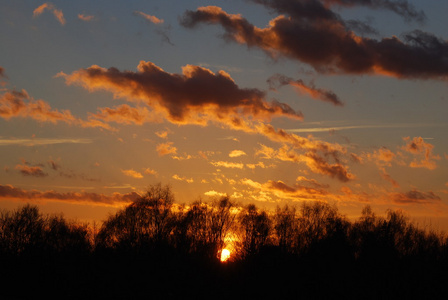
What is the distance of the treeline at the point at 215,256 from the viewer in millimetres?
79938

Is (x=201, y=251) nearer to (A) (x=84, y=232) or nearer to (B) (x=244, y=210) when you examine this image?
(B) (x=244, y=210)

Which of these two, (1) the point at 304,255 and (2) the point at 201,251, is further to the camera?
(2) the point at 201,251

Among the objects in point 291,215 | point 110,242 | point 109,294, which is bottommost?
point 109,294

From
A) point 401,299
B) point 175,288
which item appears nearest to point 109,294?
point 175,288

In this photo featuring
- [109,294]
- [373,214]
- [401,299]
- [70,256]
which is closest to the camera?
[401,299]

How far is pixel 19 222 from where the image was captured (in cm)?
10356

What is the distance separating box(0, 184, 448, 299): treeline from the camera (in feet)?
262

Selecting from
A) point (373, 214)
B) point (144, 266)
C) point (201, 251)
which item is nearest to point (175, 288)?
point (144, 266)

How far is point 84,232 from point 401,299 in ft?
213

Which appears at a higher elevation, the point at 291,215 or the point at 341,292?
the point at 291,215

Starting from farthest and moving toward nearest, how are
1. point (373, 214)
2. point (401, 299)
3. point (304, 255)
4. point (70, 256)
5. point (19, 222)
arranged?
1. point (373, 214)
2. point (19, 222)
3. point (70, 256)
4. point (304, 255)
5. point (401, 299)

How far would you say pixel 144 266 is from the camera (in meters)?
92.9

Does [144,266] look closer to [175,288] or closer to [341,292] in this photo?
[175,288]

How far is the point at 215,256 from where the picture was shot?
344 feet
